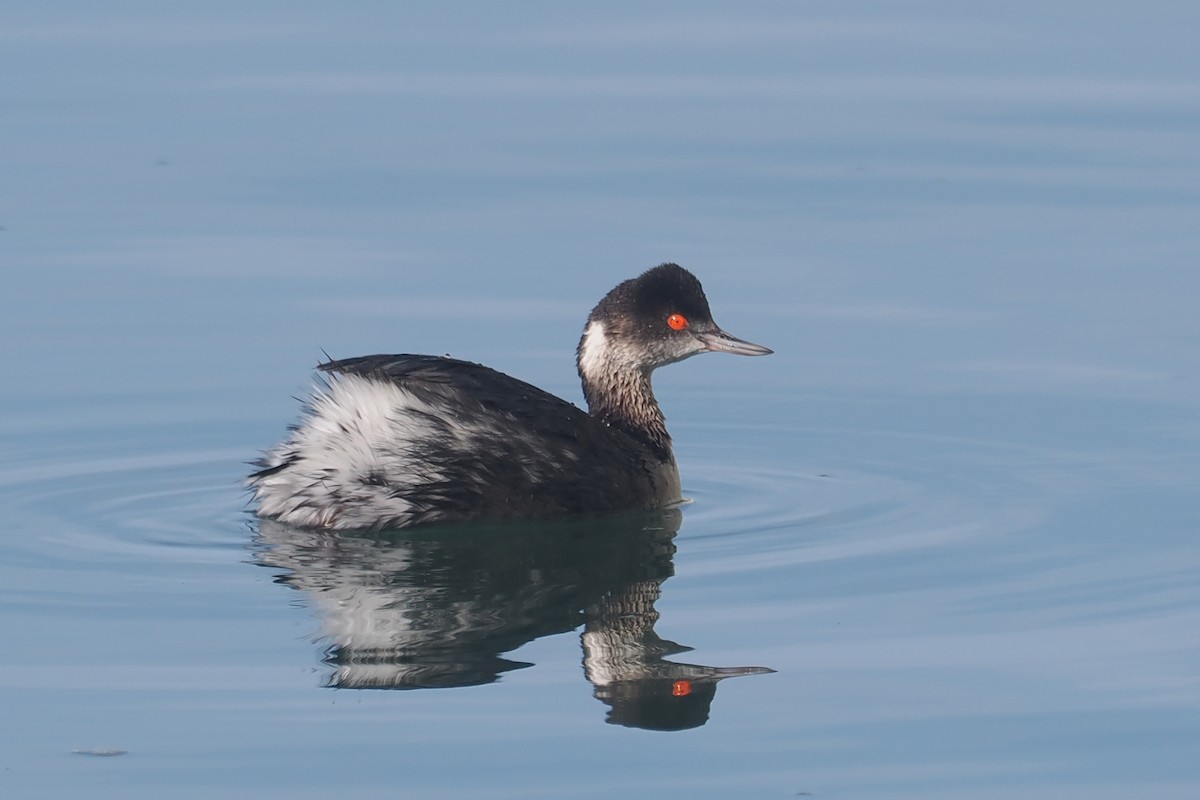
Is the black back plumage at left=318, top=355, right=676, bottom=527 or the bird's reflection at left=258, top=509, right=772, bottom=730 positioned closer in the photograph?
the bird's reflection at left=258, top=509, right=772, bottom=730

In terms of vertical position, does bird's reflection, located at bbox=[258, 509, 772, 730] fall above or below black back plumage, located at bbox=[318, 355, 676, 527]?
below

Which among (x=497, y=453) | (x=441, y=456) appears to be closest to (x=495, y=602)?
(x=441, y=456)

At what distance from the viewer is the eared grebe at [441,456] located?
9094 millimetres

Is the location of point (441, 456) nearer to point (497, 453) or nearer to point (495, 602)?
point (497, 453)

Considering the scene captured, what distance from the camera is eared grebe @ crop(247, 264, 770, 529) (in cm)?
909

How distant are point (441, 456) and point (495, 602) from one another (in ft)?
3.39

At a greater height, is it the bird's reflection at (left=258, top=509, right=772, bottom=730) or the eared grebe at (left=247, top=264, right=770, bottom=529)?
the eared grebe at (left=247, top=264, right=770, bottom=529)

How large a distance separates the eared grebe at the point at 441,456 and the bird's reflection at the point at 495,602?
0.09m

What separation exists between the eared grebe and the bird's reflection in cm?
9

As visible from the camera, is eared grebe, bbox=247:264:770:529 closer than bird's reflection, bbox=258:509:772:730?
No

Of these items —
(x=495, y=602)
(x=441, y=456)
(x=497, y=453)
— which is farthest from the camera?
(x=497, y=453)

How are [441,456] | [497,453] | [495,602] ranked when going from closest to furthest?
[495,602], [441,456], [497,453]

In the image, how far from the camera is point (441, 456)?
915 cm

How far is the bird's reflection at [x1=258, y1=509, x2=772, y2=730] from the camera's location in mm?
7301
